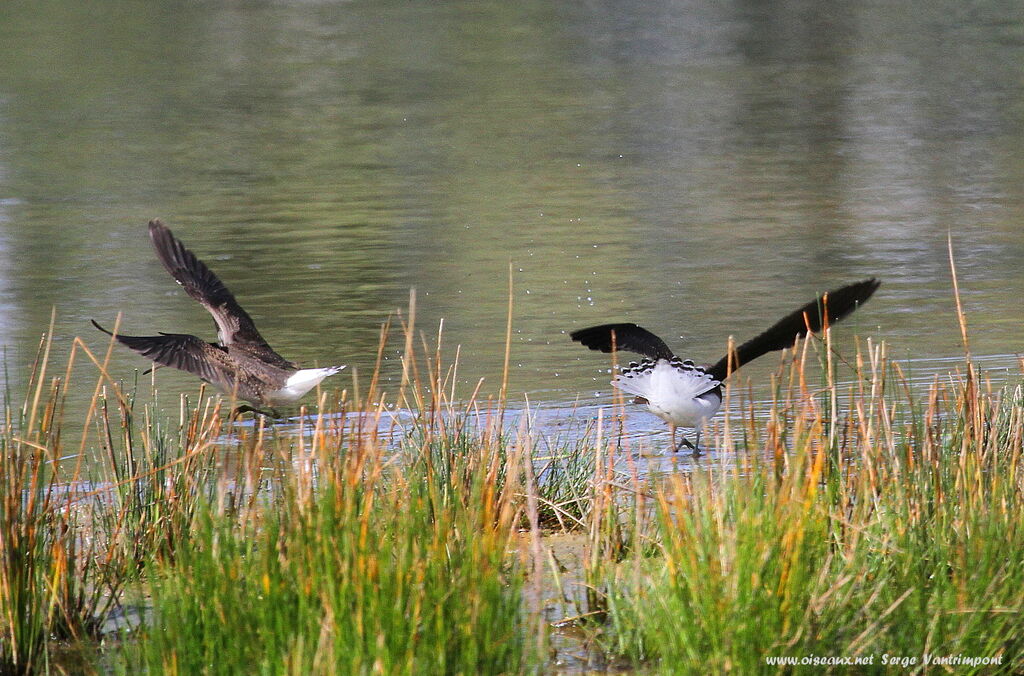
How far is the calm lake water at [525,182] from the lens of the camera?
34.8 feet

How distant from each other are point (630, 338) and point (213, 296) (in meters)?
1.97

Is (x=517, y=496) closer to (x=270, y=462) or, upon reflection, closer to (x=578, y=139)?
(x=270, y=462)

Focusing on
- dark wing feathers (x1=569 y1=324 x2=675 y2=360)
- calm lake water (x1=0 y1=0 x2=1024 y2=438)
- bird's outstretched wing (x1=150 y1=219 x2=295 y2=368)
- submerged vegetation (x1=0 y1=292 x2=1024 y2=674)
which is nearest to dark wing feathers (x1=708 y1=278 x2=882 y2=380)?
calm lake water (x1=0 y1=0 x2=1024 y2=438)

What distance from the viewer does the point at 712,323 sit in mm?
10164

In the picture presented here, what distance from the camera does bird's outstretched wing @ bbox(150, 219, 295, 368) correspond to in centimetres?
757

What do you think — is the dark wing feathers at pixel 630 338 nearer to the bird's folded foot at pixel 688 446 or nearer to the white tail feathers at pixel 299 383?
the bird's folded foot at pixel 688 446

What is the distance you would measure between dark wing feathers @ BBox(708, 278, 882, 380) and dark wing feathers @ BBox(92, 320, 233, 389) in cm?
231

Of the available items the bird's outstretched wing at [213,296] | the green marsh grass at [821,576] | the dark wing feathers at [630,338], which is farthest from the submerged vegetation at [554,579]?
the bird's outstretched wing at [213,296]

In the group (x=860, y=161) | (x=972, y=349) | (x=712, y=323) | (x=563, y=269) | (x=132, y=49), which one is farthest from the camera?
(x=132, y=49)

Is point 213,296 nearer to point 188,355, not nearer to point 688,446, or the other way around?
point 188,355

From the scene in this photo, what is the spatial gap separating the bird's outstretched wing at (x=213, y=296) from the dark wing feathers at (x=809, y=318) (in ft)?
7.52

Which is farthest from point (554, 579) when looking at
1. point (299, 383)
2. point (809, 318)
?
point (299, 383)

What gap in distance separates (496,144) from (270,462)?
13214 millimetres

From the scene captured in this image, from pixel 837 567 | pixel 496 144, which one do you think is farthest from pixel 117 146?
pixel 837 567
